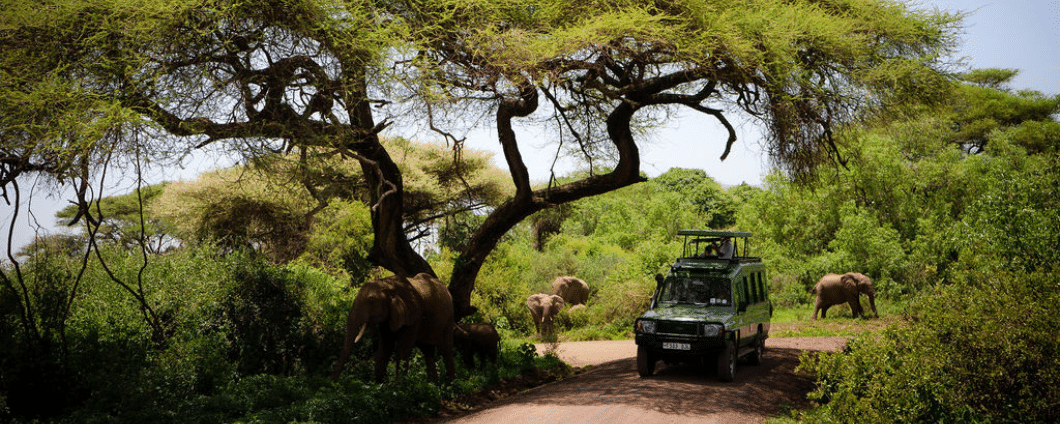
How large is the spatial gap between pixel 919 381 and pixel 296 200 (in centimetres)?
2167

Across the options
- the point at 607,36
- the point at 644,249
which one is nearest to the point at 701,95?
the point at 607,36

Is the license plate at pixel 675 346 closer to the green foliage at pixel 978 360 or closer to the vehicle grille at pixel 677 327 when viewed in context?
the vehicle grille at pixel 677 327

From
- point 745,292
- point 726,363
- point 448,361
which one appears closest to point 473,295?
point 448,361

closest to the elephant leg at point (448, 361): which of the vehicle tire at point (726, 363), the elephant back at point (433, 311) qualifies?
the elephant back at point (433, 311)

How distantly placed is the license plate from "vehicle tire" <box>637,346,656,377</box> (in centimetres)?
48

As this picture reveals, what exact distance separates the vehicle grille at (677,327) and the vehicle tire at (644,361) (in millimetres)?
538

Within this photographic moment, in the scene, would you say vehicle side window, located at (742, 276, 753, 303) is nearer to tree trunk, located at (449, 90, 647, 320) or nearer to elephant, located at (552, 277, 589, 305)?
tree trunk, located at (449, 90, 647, 320)

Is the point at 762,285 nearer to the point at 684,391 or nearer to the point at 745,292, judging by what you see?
the point at 745,292

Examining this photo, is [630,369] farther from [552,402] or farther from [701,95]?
[701,95]

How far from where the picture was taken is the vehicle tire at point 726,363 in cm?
1217

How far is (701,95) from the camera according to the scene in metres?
15.2

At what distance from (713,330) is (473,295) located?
1122cm

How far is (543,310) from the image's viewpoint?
71.3ft

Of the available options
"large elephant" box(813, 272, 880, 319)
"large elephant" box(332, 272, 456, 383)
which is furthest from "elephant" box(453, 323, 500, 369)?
"large elephant" box(813, 272, 880, 319)
